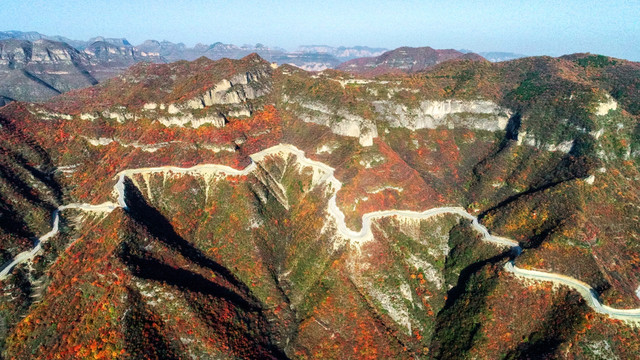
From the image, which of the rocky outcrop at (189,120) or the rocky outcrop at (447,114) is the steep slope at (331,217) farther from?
the rocky outcrop at (447,114)

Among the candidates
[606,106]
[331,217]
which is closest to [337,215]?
[331,217]

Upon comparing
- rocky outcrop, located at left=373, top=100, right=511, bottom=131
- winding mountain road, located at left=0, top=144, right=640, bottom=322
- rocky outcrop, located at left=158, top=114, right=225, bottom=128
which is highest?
rocky outcrop, located at left=373, top=100, right=511, bottom=131

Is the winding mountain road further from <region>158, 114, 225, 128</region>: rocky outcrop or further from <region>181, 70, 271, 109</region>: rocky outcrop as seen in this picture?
<region>181, 70, 271, 109</region>: rocky outcrop

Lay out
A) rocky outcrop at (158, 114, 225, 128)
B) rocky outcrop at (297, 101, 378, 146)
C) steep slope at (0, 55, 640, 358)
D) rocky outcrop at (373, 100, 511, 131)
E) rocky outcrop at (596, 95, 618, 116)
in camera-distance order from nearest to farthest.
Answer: steep slope at (0, 55, 640, 358), rocky outcrop at (596, 95, 618, 116), rocky outcrop at (297, 101, 378, 146), rocky outcrop at (158, 114, 225, 128), rocky outcrop at (373, 100, 511, 131)

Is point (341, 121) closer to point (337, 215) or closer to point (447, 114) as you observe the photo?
point (337, 215)

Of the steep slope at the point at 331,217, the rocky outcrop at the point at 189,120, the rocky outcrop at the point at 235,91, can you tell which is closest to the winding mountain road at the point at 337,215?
the steep slope at the point at 331,217

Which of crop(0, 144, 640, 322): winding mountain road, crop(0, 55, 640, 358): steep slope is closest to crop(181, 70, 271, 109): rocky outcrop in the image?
crop(0, 55, 640, 358): steep slope

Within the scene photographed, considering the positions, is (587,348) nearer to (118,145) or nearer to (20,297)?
(20,297)
